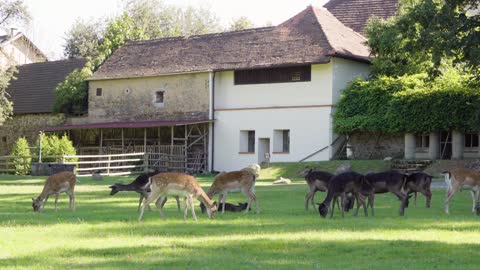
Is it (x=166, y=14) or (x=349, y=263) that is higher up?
(x=166, y=14)

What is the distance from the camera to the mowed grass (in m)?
11.8

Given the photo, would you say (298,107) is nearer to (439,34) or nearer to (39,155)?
(39,155)

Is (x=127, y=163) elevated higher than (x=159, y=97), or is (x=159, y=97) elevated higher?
(x=159, y=97)

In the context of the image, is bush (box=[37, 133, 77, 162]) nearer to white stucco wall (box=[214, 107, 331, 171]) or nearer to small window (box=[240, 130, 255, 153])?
white stucco wall (box=[214, 107, 331, 171])

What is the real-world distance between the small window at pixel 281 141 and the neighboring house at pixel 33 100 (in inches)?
713

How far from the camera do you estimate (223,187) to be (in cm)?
1992

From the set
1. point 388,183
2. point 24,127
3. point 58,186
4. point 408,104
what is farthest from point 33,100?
point 388,183

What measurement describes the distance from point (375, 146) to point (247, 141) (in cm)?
861

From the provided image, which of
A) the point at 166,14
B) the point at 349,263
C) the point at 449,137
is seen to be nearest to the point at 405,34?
the point at 449,137

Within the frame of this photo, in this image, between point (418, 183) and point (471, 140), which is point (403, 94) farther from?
point (418, 183)

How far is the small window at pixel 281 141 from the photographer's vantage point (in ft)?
155

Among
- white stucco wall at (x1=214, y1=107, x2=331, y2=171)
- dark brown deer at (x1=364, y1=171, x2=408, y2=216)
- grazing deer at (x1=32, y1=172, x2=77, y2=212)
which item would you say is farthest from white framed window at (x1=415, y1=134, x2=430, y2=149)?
grazing deer at (x1=32, y1=172, x2=77, y2=212)

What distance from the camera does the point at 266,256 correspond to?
12344mm

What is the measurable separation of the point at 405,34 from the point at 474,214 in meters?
13.4
